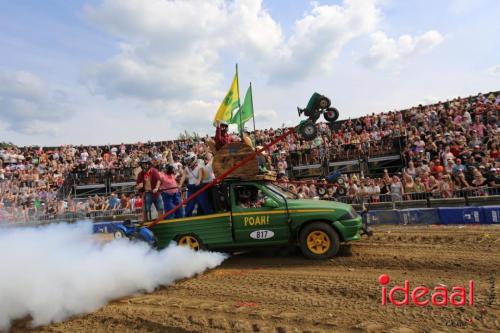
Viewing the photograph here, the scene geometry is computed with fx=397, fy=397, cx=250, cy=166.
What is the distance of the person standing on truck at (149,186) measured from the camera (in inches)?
332

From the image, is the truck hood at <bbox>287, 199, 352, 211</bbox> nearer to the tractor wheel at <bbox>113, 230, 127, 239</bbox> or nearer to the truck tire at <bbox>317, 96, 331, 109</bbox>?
the truck tire at <bbox>317, 96, 331, 109</bbox>

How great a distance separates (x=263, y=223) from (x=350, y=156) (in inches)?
430

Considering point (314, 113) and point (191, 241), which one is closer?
point (314, 113)

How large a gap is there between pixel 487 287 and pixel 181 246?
4.89 metres

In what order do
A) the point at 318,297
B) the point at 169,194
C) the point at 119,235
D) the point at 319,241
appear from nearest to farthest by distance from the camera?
the point at 318,297
the point at 319,241
the point at 119,235
the point at 169,194

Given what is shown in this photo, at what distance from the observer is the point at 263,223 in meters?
7.38

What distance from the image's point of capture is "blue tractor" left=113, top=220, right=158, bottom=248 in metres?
7.36

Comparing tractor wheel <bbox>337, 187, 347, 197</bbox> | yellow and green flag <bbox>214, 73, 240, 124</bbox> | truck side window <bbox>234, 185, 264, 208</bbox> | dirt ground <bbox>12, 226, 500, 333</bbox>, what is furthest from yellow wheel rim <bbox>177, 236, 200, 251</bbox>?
tractor wheel <bbox>337, 187, 347, 197</bbox>

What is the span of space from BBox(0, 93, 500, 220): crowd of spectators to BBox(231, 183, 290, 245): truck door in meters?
2.25

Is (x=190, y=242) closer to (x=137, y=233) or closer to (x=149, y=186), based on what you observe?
(x=137, y=233)

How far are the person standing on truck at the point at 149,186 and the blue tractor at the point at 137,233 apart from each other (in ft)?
1.99

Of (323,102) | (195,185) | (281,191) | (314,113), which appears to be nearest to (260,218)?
(281,191)

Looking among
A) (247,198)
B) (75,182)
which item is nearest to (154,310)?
(247,198)

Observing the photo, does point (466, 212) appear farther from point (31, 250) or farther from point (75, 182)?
point (75, 182)
